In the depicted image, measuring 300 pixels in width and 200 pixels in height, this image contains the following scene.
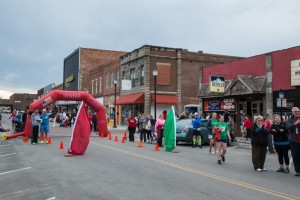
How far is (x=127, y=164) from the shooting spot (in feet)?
38.7

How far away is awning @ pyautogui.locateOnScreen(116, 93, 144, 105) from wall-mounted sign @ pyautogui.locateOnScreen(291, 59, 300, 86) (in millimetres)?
20302

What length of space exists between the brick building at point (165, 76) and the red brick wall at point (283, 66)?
17008mm

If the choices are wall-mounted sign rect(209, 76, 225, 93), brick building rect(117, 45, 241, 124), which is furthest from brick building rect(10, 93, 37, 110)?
wall-mounted sign rect(209, 76, 225, 93)

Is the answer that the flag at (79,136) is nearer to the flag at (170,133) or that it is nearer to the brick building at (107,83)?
the flag at (170,133)

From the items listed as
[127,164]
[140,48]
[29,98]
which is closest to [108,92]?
[140,48]

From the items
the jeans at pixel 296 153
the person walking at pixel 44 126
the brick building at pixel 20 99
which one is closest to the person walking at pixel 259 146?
the jeans at pixel 296 153

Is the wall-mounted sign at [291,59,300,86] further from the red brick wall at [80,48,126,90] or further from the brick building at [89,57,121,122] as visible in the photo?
the red brick wall at [80,48,126,90]

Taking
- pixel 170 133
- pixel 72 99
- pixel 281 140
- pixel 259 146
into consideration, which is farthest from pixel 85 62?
pixel 281 140

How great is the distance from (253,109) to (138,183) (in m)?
18.8

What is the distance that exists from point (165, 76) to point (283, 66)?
18829 millimetres

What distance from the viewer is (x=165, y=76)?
4069cm

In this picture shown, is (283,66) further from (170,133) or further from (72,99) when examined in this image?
(72,99)

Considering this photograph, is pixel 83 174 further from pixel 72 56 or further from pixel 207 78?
pixel 72 56

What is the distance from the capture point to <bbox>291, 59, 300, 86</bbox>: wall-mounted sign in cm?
2170
